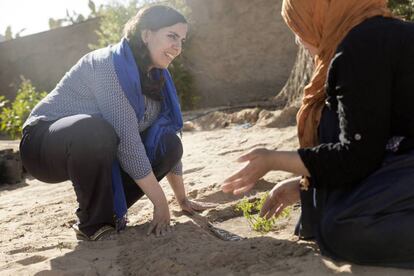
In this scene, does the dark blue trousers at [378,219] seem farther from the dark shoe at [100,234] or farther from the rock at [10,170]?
the rock at [10,170]

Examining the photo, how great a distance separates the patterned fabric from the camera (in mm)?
3047

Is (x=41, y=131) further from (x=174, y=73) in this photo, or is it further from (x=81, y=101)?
(x=174, y=73)

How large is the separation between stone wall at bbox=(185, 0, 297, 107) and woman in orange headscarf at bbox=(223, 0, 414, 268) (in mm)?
8519

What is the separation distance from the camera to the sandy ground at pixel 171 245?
2.36 meters

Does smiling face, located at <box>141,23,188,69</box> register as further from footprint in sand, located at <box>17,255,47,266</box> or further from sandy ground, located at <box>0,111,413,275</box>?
footprint in sand, located at <box>17,255,47,266</box>

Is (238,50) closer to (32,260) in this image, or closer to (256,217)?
(256,217)

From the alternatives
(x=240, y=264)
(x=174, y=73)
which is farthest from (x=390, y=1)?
(x=240, y=264)

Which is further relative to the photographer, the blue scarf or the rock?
the rock

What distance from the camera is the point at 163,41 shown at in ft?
10.7

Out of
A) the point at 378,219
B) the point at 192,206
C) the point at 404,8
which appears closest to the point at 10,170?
the point at 192,206

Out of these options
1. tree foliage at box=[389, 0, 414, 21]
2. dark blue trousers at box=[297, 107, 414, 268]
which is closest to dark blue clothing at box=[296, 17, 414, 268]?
dark blue trousers at box=[297, 107, 414, 268]

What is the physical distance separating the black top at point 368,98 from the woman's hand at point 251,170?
14 centimetres

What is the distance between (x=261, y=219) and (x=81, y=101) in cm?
Result: 119

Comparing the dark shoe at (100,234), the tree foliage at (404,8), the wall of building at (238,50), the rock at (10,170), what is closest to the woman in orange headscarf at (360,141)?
the dark shoe at (100,234)
